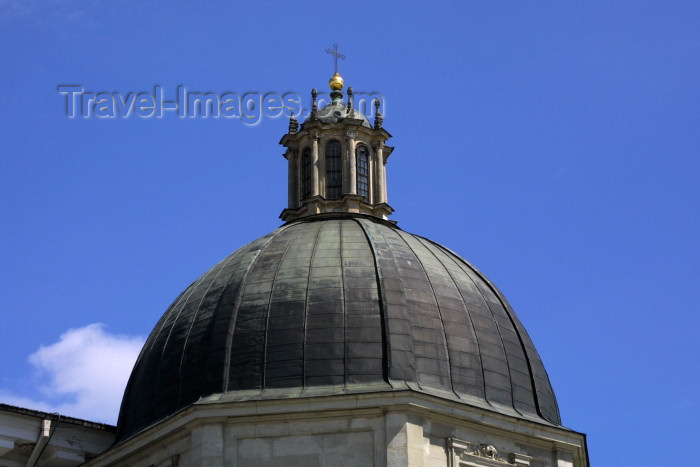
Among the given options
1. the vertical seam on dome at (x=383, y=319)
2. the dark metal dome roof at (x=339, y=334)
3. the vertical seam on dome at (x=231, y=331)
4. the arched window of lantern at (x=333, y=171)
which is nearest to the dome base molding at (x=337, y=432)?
the dark metal dome roof at (x=339, y=334)

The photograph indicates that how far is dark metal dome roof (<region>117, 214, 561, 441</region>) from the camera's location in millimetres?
46031

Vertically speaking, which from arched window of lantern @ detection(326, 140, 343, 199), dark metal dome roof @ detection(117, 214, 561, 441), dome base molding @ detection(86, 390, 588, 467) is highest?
arched window of lantern @ detection(326, 140, 343, 199)

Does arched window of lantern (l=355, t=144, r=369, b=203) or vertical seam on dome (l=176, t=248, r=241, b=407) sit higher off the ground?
arched window of lantern (l=355, t=144, r=369, b=203)

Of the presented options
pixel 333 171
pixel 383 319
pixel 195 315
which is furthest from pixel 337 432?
pixel 333 171

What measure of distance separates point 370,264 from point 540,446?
268 inches

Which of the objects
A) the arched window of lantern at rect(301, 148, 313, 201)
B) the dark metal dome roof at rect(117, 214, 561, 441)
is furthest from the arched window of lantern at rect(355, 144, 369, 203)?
the dark metal dome roof at rect(117, 214, 561, 441)

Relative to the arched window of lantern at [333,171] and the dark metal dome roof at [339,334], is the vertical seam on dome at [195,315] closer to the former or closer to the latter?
the dark metal dome roof at [339,334]

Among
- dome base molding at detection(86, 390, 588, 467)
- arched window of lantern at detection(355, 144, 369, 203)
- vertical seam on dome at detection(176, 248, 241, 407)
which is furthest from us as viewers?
arched window of lantern at detection(355, 144, 369, 203)

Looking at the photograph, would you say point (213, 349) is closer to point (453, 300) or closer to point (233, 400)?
point (233, 400)

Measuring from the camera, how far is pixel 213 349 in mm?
47000

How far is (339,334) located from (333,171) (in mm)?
9900

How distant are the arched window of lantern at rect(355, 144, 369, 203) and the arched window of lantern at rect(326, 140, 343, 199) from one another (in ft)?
2.00

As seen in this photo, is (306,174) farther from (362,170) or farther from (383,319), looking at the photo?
(383,319)

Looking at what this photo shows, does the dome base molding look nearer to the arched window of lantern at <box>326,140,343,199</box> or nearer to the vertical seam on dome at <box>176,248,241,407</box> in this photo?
the vertical seam on dome at <box>176,248,241,407</box>
